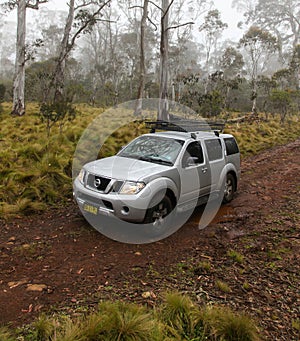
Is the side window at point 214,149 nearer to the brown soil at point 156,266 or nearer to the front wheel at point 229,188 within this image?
the front wheel at point 229,188

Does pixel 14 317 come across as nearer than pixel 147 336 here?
No

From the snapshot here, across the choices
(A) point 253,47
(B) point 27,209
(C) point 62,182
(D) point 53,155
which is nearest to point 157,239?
(B) point 27,209

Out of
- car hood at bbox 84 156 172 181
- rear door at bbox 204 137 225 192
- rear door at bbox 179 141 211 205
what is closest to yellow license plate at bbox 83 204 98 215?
car hood at bbox 84 156 172 181

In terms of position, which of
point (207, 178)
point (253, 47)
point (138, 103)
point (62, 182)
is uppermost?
point (253, 47)

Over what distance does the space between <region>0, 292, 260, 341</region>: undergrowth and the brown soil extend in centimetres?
23

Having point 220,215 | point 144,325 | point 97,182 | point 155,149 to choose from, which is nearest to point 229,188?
point 220,215

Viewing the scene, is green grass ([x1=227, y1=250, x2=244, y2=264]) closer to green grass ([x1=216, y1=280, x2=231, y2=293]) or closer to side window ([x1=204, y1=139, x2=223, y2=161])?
green grass ([x1=216, y1=280, x2=231, y2=293])

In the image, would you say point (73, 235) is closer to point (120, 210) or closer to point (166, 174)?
point (120, 210)

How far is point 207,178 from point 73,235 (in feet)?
9.02

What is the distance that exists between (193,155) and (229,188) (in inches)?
64.8

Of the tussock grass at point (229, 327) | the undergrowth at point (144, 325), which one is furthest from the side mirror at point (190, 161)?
the tussock grass at point (229, 327)

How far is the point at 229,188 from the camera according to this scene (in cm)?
675

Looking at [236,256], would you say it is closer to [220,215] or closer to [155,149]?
[220,215]

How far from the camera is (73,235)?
4895 mm
